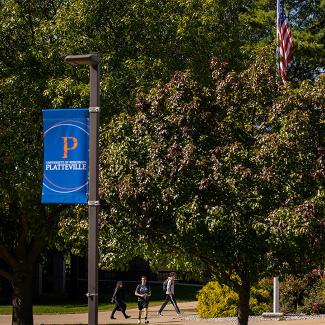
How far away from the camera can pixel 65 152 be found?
10633 mm

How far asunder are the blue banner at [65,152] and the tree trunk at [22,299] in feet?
40.8

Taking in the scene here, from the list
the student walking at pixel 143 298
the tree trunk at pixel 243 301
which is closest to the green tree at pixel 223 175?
the tree trunk at pixel 243 301

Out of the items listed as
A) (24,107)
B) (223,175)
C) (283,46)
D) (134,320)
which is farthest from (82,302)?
(223,175)

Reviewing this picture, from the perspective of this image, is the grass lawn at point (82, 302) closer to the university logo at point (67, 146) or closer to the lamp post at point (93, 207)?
the lamp post at point (93, 207)

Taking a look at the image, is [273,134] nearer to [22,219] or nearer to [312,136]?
[312,136]

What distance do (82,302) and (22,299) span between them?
14.9 m

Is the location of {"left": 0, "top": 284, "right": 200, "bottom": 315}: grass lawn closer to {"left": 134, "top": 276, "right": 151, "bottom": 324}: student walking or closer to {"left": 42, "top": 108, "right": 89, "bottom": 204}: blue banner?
{"left": 134, "top": 276, "right": 151, "bottom": 324}: student walking

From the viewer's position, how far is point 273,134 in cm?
1299

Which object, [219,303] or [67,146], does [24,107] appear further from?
[219,303]

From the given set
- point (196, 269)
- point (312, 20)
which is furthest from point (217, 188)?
point (312, 20)

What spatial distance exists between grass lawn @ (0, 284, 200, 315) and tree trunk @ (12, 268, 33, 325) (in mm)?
8260

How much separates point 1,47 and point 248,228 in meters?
9.52

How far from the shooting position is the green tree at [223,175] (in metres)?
12.7

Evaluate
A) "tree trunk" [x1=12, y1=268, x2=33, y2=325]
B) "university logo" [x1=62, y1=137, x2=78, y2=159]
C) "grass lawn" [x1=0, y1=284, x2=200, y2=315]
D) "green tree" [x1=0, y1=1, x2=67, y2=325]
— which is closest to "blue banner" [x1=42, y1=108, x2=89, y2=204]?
"university logo" [x1=62, y1=137, x2=78, y2=159]
